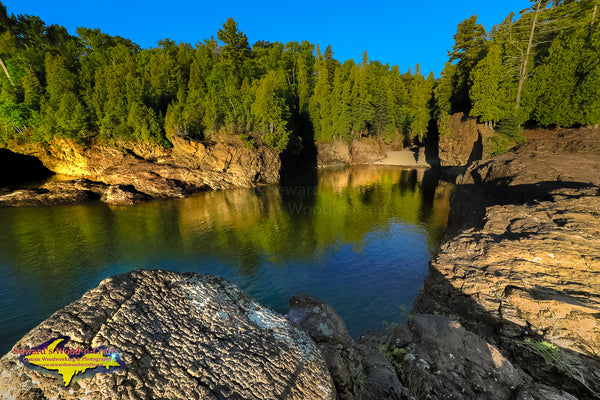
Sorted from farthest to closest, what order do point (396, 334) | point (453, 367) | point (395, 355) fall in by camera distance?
point (396, 334), point (395, 355), point (453, 367)

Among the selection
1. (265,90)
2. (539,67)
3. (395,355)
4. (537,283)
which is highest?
(265,90)

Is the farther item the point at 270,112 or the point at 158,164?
the point at 270,112

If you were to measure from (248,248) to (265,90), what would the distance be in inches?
1642

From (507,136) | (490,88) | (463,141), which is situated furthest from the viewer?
(463,141)

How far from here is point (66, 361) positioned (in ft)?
9.30

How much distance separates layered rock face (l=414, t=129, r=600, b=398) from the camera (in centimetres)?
578

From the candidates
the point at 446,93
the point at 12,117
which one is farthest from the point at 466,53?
the point at 12,117

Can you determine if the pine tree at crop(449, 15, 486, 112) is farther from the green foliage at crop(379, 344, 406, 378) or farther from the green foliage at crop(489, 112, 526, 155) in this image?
the green foliage at crop(379, 344, 406, 378)

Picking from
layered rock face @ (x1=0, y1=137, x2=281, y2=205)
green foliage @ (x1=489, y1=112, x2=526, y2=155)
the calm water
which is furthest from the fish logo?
green foliage @ (x1=489, y1=112, x2=526, y2=155)

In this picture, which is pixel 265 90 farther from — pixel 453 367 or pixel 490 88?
pixel 453 367

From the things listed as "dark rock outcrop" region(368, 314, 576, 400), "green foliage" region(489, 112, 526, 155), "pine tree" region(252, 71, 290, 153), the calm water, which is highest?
"pine tree" region(252, 71, 290, 153)

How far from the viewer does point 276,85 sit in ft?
187

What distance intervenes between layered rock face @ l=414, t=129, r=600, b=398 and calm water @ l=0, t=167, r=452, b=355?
602cm

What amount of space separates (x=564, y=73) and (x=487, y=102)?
9.92 meters
